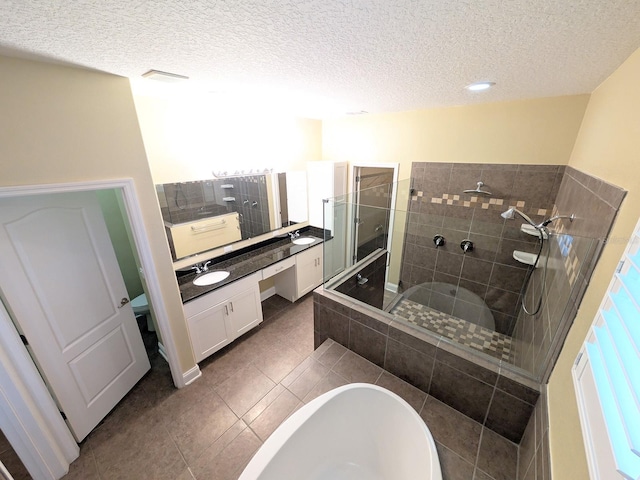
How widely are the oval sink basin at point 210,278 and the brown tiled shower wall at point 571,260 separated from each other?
2533mm

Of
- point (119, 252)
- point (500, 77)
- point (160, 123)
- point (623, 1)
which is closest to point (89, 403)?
point (119, 252)

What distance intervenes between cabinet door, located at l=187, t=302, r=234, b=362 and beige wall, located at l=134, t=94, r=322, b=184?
1.30m

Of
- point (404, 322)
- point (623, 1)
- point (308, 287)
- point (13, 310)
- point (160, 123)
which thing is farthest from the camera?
point (308, 287)

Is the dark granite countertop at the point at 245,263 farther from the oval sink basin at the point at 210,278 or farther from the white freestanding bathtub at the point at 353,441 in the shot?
the white freestanding bathtub at the point at 353,441

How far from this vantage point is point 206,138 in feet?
7.94

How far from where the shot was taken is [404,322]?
5.99 feet

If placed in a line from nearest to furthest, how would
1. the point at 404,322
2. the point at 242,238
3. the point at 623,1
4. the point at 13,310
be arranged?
the point at 623,1, the point at 13,310, the point at 404,322, the point at 242,238

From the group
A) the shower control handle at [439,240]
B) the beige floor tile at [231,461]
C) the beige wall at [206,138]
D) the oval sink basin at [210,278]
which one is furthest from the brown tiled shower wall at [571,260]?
the beige wall at [206,138]

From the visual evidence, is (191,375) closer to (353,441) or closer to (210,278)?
(210,278)

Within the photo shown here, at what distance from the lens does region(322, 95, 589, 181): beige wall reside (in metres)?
2.14

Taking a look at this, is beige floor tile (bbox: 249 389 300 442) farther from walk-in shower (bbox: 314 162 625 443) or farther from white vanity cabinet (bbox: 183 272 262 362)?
white vanity cabinet (bbox: 183 272 262 362)

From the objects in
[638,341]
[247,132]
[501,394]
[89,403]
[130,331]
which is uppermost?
[247,132]

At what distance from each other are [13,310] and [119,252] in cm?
163

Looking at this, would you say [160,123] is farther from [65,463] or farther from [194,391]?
[65,463]
